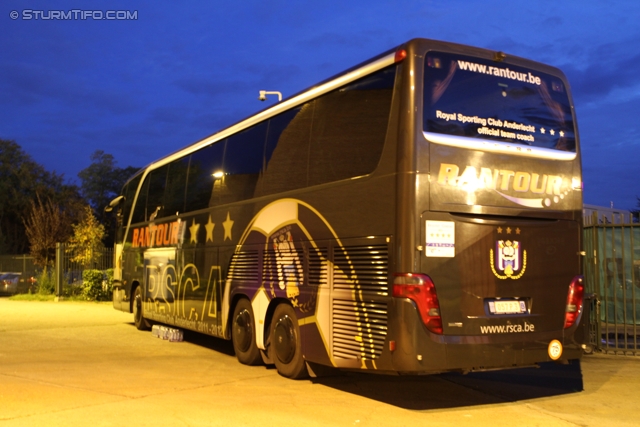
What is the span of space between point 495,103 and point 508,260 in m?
1.80

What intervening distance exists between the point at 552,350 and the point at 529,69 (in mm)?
3355

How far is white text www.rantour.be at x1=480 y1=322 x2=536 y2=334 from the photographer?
24.8 feet

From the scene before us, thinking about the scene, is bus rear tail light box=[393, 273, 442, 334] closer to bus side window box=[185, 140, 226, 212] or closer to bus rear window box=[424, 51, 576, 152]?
bus rear window box=[424, 51, 576, 152]

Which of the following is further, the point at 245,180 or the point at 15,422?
the point at 245,180

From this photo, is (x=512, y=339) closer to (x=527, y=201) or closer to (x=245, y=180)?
(x=527, y=201)

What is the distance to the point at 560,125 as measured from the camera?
852 centimetres

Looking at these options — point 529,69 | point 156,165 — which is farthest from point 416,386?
point 156,165

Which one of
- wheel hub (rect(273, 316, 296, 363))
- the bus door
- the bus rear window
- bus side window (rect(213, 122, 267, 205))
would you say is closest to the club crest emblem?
the bus rear window

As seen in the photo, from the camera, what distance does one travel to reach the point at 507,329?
25.3 ft

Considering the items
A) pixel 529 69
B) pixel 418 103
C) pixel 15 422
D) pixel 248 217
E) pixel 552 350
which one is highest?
pixel 529 69

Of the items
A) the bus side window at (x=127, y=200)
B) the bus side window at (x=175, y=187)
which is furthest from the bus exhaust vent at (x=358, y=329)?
the bus side window at (x=127, y=200)

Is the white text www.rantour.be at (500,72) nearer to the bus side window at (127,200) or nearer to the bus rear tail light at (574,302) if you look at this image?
the bus rear tail light at (574,302)

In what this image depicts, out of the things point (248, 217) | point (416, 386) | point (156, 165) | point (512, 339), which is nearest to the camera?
point (512, 339)

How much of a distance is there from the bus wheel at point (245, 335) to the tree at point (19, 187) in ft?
153
